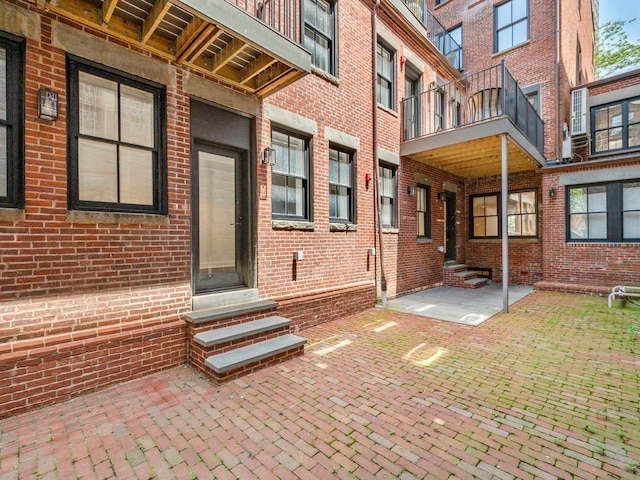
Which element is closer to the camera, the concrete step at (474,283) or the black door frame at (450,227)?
the concrete step at (474,283)

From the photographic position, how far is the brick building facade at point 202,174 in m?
2.98

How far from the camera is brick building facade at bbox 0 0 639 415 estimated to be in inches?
117

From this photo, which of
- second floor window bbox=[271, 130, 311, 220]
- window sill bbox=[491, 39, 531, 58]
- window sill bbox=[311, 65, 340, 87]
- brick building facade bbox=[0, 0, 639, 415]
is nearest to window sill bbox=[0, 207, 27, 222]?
brick building facade bbox=[0, 0, 639, 415]

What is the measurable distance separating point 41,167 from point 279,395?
319 centimetres

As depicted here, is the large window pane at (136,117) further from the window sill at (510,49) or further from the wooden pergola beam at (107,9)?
the window sill at (510,49)

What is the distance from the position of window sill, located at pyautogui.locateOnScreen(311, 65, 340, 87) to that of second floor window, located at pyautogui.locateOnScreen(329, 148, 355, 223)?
1273 millimetres

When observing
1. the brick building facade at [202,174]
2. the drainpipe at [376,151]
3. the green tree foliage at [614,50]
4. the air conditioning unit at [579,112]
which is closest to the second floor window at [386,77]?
the brick building facade at [202,174]

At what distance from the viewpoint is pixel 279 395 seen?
3.16m

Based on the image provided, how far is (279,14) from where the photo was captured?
5.07 metres

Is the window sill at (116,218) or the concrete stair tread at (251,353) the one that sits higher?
the window sill at (116,218)

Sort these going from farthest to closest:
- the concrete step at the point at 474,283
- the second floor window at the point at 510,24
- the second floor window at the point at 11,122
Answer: the second floor window at the point at 510,24 → the concrete step at the point at 474,283 → the second floor window at the point at 11,122

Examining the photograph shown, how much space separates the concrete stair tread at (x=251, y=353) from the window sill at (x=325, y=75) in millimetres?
4650

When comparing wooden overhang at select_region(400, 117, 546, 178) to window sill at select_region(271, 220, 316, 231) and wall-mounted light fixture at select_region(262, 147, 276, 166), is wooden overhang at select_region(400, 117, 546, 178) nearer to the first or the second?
window sill at select_region(271, 220, 316, 231)

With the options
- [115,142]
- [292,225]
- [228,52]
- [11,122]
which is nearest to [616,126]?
[292,225]
